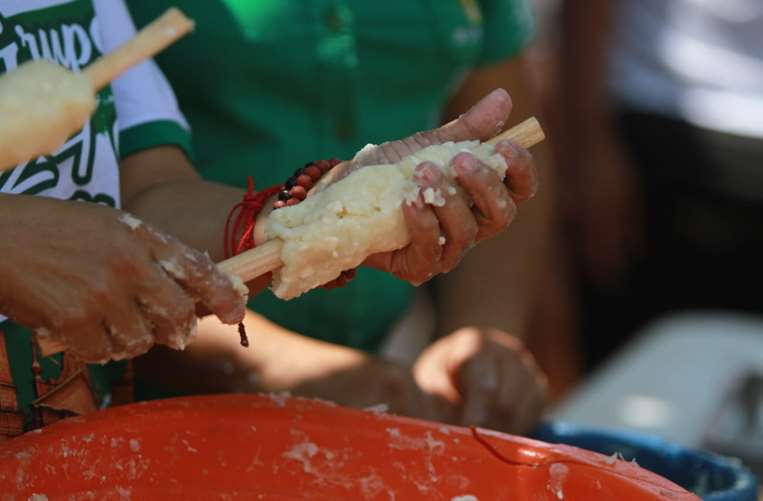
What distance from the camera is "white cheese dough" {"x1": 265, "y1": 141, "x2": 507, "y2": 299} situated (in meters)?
0.87

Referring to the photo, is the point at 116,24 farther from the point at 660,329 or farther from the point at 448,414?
the point at 660,329

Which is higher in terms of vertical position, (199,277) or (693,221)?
(199,277)

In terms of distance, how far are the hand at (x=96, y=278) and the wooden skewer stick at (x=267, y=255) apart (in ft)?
0.11

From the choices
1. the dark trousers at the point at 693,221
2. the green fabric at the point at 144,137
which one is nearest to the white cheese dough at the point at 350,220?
the green fabric at the point at 144,137

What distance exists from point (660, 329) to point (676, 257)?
2.19 ft

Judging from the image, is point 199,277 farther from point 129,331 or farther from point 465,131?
point 465,131

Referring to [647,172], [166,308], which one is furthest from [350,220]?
[647,172]

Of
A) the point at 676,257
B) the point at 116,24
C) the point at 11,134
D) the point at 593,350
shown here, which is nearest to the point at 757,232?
the point at 676,257

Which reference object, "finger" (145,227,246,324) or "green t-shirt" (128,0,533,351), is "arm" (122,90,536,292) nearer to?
"finger" (145,227,246,324)

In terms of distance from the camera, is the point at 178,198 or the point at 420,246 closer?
the point at 420,246

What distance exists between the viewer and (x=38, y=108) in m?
0.81

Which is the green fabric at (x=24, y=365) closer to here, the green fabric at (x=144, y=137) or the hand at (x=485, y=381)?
the green fabric at (x=144, y=137)

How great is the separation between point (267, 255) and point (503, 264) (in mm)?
901

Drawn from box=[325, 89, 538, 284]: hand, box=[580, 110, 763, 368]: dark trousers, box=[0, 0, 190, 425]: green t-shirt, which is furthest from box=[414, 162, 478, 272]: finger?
box=[580, 110, 763, 368]: dark trousers
